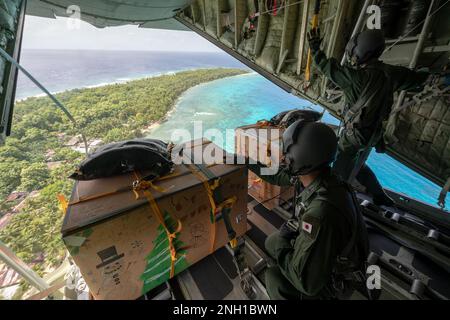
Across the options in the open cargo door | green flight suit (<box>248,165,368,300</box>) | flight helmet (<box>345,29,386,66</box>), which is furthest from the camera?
the open cargo door

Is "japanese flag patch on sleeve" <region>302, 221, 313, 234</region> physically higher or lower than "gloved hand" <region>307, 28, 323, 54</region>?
lower

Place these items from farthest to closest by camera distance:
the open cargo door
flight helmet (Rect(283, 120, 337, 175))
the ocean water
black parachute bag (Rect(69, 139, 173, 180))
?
the ocean water
the open cargo door
black parachute bag (Rect(69, 139, 173, 180))
flight helmet (Rect(283, 120, 337, 175))

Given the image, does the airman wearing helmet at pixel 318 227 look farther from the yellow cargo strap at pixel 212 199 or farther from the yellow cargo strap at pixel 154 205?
the yellow cargo strap at pixel 154 205

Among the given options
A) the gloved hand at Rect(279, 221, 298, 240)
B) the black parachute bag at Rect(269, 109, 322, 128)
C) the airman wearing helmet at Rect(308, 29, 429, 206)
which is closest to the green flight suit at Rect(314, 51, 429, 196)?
the airman wearing helmet at Rect(308, 29, 429, 206)

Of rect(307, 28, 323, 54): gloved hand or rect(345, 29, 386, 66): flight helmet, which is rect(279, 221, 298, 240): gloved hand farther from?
rect(307, 28, 323, 54): gloved hand

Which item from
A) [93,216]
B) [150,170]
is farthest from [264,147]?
[93,216]

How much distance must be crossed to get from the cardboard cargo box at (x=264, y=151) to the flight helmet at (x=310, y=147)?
890 millimetres

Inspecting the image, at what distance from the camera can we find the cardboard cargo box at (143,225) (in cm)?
103

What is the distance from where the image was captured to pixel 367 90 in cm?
187

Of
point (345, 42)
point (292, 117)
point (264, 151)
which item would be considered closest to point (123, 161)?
point (264, 151)

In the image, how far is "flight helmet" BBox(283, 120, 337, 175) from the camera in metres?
Answer: 1.02

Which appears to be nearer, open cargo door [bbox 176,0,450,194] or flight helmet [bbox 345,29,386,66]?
flight helmet [bbox 345,29,386,66]

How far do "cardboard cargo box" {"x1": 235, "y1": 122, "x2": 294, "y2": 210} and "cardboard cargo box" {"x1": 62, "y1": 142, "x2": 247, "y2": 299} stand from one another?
2.11ft

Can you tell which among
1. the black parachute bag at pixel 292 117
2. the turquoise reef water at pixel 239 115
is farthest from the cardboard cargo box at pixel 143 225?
the turquoise reef water at pixel 239 115
